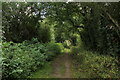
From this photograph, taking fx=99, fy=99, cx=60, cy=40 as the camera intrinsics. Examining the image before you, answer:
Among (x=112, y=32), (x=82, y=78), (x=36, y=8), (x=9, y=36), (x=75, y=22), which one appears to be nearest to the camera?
(x=112, y=32)

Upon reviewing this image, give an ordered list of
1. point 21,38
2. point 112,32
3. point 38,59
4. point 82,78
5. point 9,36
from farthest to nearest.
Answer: point 21,38
point 9,36
point 38,59
point 82,78
point 112,32

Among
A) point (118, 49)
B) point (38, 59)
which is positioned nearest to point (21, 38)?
point (38, 59)

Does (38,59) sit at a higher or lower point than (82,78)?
higher

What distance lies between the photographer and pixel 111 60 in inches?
151

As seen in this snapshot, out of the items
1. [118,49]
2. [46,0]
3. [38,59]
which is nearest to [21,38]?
[38,59]

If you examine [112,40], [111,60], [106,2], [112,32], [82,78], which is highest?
[106,2]

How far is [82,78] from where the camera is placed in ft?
15.1

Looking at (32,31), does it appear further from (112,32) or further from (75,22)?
(112,32)

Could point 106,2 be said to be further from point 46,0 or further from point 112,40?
point 46,0

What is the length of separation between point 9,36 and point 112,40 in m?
6.41

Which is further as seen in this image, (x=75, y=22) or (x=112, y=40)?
(x=75, y=22)

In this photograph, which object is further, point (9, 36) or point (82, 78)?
point (9, 36)

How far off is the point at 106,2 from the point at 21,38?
6.46 meters

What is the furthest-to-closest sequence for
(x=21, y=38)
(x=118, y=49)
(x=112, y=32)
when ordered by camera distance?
(x=21, y=38) < (x=112, y=32) < (x=118, y=49)
